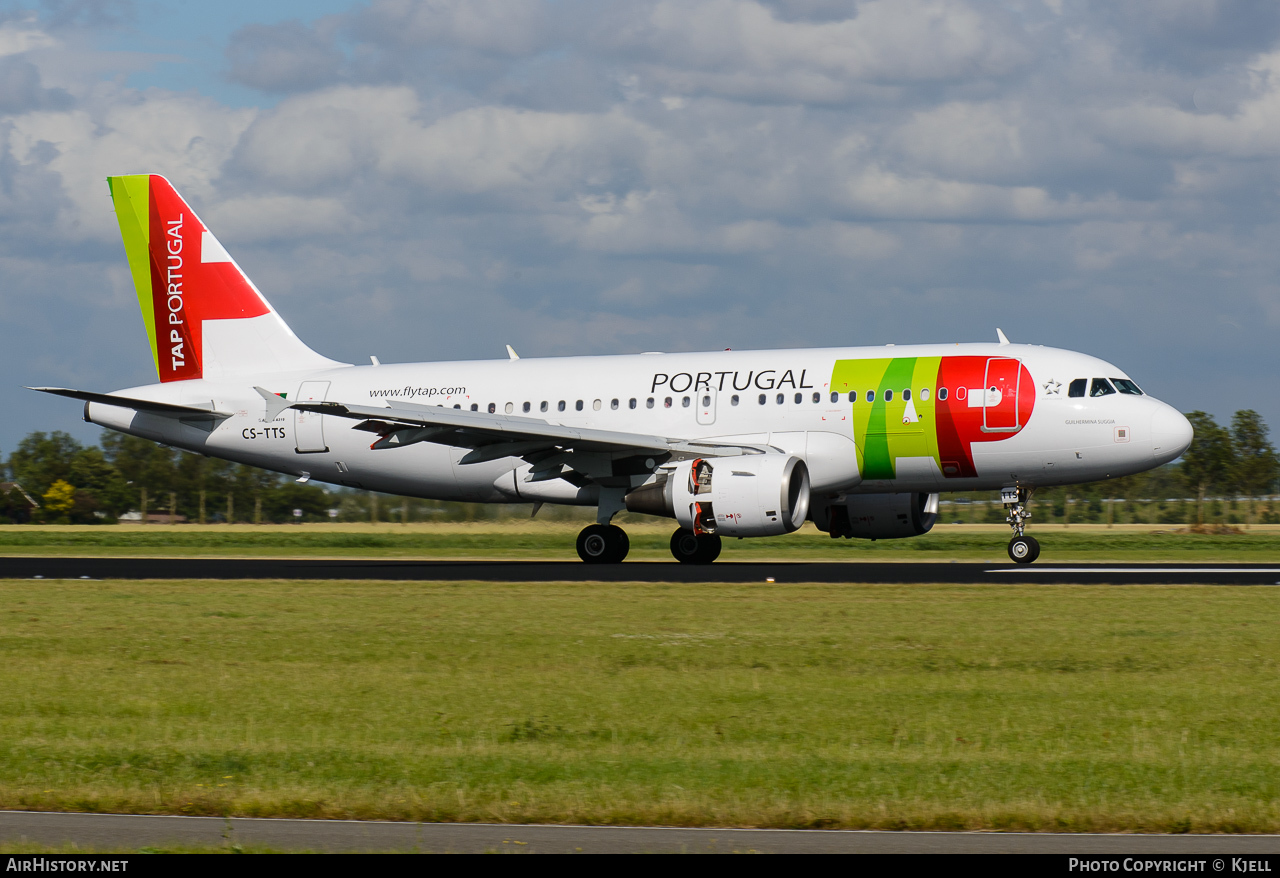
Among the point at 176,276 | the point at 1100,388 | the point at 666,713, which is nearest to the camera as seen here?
the point at 666,713

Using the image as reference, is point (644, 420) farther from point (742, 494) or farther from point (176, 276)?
point (176, 276)

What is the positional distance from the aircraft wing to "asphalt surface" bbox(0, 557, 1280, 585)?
2387mm

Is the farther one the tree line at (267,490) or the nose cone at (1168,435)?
the tree line at (267,490)

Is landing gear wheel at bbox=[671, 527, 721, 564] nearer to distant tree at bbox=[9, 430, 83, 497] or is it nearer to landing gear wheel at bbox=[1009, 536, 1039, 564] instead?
landing gear wheel at bbox=[1009, 536, 1039, 564]

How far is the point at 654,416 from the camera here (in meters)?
30.4

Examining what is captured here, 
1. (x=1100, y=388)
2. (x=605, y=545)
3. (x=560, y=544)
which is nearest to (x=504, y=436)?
(x=605, y=545)

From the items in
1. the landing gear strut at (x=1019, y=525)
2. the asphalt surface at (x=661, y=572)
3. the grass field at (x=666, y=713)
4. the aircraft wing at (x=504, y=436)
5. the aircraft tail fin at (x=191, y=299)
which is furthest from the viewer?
the aircraft tail fin at (x=191, y=299)

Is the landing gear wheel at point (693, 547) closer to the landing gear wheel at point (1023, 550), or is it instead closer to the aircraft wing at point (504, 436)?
the aircraft wing at point (504, 436)

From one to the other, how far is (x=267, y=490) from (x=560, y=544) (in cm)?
1972

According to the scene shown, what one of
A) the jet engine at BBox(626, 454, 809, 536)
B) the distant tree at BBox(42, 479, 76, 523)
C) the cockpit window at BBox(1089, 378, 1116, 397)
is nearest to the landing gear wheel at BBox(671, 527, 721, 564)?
the jet engine at BBox(626, 454, 809, 536)

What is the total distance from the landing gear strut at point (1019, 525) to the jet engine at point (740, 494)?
168 inches

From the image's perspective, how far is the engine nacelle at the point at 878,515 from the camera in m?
30.7

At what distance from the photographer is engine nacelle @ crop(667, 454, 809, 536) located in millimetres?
26625

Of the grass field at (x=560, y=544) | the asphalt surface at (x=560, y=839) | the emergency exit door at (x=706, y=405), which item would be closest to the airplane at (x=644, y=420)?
the emergency exit door at (x=706, y=405)
